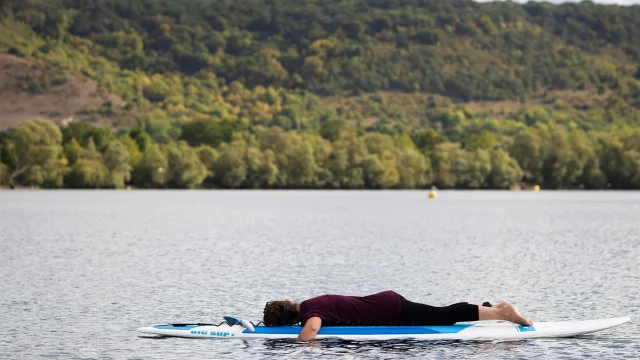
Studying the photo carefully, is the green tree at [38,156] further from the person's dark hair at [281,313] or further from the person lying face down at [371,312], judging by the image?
the person lying face down at [371,312]

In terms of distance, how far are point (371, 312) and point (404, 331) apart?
0.85m

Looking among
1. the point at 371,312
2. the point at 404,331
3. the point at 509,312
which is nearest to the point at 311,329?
the point at 371,312

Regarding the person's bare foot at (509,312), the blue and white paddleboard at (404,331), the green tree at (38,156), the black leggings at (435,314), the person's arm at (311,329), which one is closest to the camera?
the person's arm at (311,329)

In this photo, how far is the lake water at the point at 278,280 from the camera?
74.1 feet

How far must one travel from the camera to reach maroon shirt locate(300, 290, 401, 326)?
2278cm

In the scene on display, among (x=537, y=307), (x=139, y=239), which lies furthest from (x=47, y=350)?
(x=139, y=239)

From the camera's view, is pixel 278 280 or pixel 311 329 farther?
pixel 278 280

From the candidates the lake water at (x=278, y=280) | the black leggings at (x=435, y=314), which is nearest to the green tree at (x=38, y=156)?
the lake water at (x=278, y=280)

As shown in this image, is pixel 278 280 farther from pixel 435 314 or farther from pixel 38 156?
pixel 38 156

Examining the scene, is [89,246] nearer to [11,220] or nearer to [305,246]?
[305,246]

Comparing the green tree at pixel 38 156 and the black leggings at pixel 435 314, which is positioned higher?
the green tree at pixel 38 156

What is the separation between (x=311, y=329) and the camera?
22391mm

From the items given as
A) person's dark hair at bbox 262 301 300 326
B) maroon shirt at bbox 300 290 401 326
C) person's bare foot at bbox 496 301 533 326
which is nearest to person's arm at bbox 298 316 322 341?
maroon shirt at bbox 300 290 401 326

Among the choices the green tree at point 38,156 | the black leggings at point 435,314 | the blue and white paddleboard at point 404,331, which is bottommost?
the blue and white paddleboard at point 404,331
